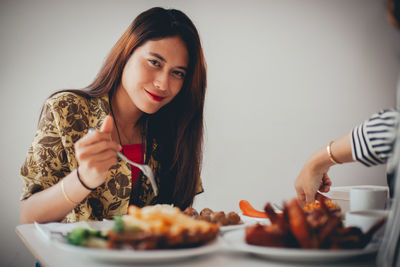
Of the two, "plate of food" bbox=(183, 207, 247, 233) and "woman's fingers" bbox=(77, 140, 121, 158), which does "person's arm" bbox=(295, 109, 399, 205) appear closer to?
"plate of food" bbox=(183, 207, 247, 233)

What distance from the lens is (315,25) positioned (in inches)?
151

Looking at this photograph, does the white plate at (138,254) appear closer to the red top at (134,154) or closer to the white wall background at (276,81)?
the red top at (134,154)

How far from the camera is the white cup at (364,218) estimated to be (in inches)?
30.8

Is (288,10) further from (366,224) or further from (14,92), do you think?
(366,224)

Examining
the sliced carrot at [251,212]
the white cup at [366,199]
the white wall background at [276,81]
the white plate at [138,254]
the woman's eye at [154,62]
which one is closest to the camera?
the white plate at [138,254]

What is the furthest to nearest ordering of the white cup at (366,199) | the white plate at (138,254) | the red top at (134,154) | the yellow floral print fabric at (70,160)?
1. the red top at (134,154)
2. the yellow floral print fabric at (70,160)
3. the white cup at (366,199)
4. the white plate at (138,254)

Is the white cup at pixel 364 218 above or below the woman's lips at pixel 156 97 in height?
below

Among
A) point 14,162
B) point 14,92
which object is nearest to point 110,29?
point 14,92

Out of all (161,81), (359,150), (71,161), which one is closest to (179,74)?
(161,81)

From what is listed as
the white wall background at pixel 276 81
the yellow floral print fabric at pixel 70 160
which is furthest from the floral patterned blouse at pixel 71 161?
the white wall background at pixel 276 81

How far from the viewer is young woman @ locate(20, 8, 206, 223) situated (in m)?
1.15

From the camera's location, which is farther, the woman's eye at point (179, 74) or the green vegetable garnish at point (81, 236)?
the woman's eye at point (179, 74)

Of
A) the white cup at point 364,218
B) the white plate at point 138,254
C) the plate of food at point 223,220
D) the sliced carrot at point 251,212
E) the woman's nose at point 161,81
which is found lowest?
the sliced carrot at point 251,212

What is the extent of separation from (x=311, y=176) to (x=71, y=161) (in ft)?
3.03
